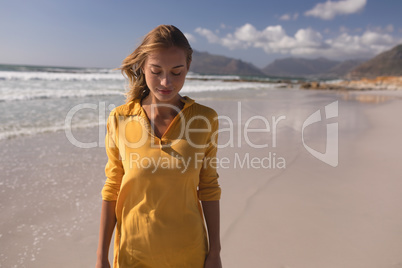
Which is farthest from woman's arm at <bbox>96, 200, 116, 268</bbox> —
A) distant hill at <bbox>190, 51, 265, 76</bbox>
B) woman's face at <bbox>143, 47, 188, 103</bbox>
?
distant hill at <bbox>190, 51, 265, 76</bbox>

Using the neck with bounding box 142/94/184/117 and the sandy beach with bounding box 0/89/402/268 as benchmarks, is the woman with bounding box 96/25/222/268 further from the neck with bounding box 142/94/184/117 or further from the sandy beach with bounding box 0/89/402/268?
the sandy beach with bounding box 0/89/402/268

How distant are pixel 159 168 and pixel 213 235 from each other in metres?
0.45

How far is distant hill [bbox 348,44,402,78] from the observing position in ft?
407

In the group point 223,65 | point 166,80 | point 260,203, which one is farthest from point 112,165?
point 223,65

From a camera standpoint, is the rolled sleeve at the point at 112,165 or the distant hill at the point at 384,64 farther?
the distant hill at the point at 384,64

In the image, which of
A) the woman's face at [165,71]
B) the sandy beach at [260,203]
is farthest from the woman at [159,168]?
the sandy beach at [260,203]

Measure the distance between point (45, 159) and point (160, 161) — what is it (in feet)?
13.9

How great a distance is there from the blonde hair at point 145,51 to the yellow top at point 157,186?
142 mm

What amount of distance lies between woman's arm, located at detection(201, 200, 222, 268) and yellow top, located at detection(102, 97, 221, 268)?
5cm

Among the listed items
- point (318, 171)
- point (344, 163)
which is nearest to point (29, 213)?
point (318, 171)

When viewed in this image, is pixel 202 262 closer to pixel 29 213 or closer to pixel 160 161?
pixel 160 161

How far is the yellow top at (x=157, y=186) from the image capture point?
1.28m

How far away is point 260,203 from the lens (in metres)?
3.56

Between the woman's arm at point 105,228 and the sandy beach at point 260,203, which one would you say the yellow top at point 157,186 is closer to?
A: the woman's arm at point 105,228
